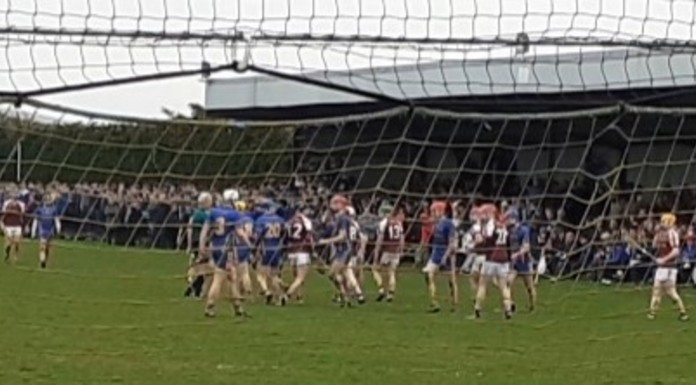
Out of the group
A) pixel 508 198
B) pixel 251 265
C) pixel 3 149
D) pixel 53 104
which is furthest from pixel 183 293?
pixel 53 104

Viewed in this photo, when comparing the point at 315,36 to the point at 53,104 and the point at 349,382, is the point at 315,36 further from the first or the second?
the point at 349,382

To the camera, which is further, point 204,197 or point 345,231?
point 345,231

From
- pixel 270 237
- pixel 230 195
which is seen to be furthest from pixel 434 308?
pixel 230 195

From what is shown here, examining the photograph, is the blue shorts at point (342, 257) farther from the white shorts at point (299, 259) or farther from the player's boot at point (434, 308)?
the player's boot at point (434, 308)

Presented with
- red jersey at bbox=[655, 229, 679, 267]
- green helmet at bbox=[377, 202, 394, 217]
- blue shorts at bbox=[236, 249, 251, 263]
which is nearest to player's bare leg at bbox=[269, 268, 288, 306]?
blue shorts at bbox=[236, 249, 251, 263]

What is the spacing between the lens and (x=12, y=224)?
19.3 m

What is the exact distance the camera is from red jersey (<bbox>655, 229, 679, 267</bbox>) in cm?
1753

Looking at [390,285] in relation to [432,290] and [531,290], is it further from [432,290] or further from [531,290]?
[531,290]

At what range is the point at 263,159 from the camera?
10594mm

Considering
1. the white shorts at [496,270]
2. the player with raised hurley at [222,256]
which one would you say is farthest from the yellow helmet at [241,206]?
the white shorts at [496,270]

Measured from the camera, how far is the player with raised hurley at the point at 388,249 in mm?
14539

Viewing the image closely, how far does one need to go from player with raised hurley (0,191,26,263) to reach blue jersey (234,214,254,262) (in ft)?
7.66

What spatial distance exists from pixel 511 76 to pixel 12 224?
11.7m

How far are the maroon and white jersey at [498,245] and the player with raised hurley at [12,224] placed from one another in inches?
212
